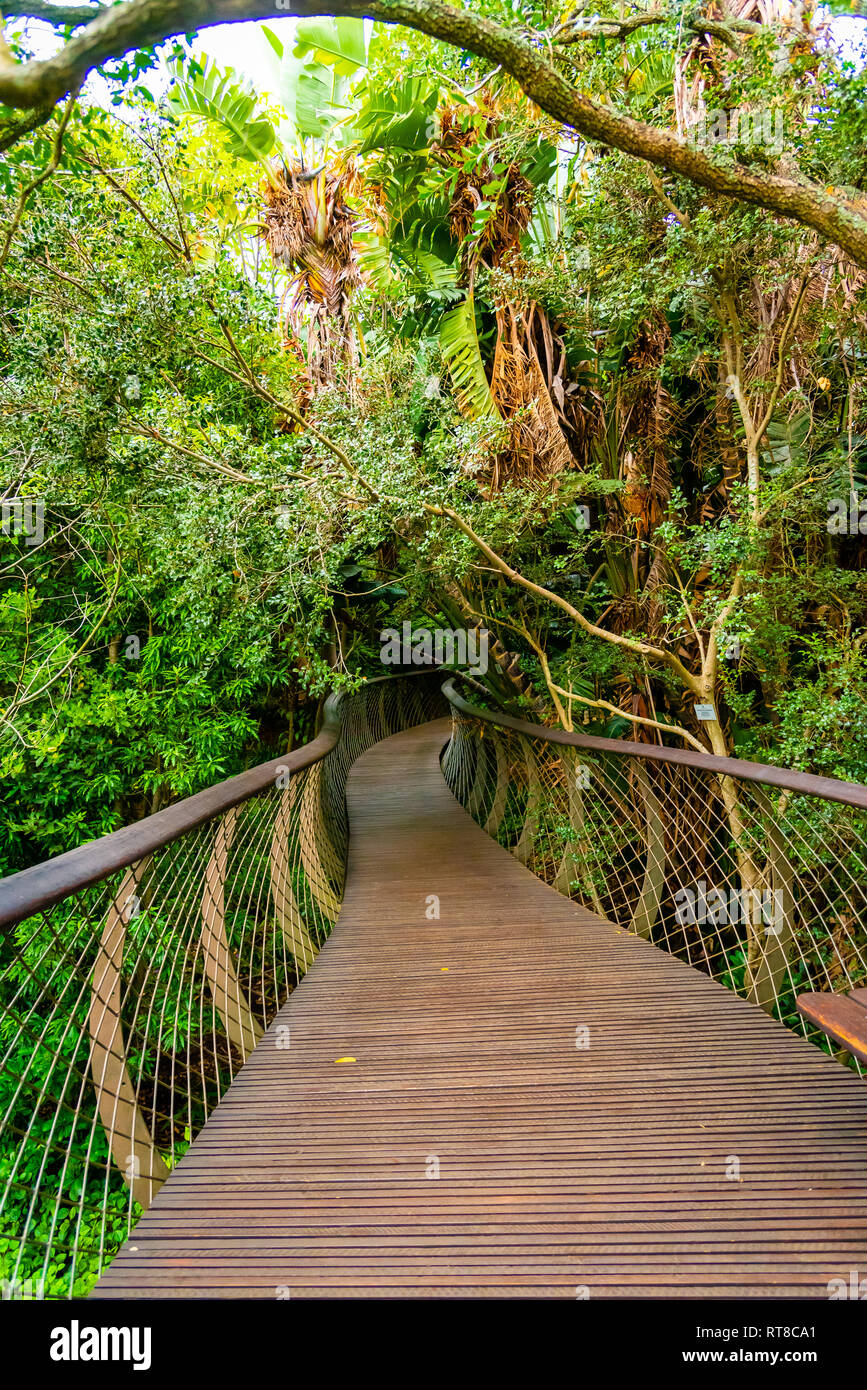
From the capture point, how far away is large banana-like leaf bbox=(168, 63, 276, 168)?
797cm

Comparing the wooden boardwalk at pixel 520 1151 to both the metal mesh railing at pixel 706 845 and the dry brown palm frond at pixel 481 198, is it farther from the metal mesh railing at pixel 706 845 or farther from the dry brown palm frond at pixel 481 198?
the dry brown palm frond at pixel 481 198

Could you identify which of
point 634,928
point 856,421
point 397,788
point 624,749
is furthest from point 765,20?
point 397,788

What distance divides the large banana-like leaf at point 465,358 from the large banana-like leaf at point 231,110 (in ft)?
12.1

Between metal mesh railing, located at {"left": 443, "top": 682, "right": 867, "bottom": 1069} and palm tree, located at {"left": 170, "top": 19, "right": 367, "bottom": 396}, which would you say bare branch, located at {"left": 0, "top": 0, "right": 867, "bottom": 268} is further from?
palm tree, located at {"left": 170, "top": 19, "right": 367, "bottom": 396}

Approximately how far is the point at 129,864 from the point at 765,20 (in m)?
6.14

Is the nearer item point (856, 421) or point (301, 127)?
point (856, 421)

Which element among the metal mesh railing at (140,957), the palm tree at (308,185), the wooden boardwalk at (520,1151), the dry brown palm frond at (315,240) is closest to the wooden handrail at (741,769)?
the wooden boardwalk at (520,1151)

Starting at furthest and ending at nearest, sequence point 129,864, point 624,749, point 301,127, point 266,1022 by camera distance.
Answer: point 301,127
point 624,749
point 266,1022
point 129,864

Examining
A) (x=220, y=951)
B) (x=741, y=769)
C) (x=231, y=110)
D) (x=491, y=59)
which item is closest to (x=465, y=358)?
(x=491, y=59)

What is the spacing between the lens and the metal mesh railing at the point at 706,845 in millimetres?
3076

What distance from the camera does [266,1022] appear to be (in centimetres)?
303

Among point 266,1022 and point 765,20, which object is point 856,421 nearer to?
point 765,20

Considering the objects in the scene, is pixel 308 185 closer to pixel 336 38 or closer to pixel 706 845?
pixel 336 38

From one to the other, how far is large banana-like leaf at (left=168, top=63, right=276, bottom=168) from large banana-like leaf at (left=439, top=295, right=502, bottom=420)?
369cm
